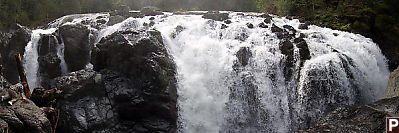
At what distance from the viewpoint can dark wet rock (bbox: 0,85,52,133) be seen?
21.2ft

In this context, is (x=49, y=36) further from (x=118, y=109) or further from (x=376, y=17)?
(x=376, y=17)

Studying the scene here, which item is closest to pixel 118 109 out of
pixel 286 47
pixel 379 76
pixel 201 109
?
pixel 201 109

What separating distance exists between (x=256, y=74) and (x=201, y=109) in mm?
2394

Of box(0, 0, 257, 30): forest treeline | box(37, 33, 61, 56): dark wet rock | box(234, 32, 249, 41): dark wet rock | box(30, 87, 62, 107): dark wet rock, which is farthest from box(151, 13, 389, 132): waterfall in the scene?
box(0, 0, 257, 30): forest treeline

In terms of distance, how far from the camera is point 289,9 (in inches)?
683

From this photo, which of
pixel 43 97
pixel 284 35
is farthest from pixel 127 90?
pixel 284 35

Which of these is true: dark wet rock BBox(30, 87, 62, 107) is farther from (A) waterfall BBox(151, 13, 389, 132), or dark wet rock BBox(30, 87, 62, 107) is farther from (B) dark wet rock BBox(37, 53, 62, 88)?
(A) waterfall BBox(151, 13, 389, 132)

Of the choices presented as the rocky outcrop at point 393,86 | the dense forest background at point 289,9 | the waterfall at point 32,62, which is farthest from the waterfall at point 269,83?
the waterfall at point 32,62

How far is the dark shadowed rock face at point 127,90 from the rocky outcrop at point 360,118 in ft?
17.2

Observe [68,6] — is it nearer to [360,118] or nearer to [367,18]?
[367,18]

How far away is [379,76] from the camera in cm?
1120

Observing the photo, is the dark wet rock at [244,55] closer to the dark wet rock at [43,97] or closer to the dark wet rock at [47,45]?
the dark wet rock at [43,97]

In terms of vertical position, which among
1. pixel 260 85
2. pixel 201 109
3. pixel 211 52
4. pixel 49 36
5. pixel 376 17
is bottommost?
pixel 201 109

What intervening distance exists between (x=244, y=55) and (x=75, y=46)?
7.06m
